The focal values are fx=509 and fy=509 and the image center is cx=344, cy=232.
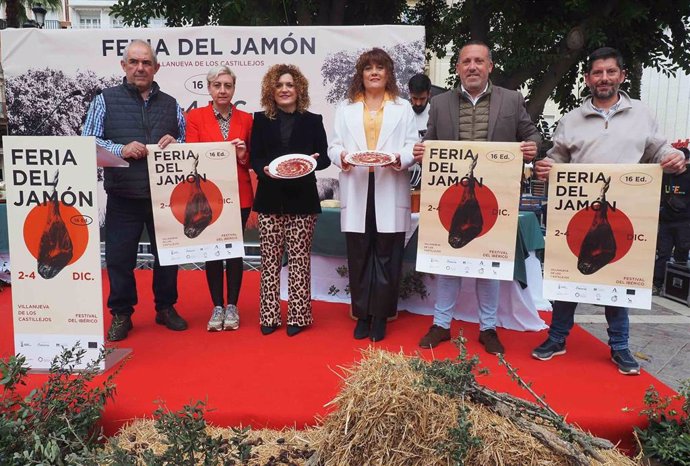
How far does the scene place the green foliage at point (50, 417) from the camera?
192 centimetres

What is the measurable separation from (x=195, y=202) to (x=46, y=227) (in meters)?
0.88

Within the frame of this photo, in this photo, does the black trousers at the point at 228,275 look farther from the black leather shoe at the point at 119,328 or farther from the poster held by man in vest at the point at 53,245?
the poster held by man in vest at the point at 53,245

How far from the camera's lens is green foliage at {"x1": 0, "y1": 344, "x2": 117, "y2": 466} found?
1.92 metres

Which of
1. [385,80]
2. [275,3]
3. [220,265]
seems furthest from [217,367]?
[275,3]

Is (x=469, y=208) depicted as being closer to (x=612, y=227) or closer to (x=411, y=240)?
(x=612, y=227)

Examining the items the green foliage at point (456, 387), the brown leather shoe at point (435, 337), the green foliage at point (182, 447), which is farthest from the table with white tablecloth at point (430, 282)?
the green foliage at point (182, 447)

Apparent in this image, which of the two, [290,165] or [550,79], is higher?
[550,79]

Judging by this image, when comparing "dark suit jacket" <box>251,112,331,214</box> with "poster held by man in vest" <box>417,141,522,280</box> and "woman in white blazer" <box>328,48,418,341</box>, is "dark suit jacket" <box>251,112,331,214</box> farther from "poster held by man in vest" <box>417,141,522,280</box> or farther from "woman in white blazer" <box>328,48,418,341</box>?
"poster held by man in vest" <box>417,141,522,280</box>

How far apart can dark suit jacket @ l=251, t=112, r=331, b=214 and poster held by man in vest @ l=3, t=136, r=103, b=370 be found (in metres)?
1.03

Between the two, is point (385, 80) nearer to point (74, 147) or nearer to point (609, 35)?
point (74, 147)

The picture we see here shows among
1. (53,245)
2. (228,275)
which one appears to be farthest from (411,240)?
(53,245)

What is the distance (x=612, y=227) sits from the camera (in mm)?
2883

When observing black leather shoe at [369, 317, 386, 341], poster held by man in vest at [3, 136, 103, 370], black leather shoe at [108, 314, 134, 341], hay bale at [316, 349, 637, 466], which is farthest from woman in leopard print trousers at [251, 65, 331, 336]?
hay bale at [316, 349, 637, 466]

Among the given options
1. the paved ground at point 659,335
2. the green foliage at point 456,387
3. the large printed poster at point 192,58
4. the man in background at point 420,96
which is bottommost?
the paved ground at point 659,335
